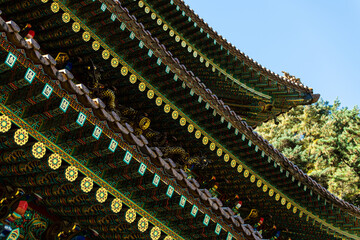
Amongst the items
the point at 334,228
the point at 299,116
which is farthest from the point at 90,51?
the point at 299,116

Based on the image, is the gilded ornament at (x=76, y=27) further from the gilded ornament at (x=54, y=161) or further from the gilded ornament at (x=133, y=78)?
the gilded ornament at (x=54, y=161)

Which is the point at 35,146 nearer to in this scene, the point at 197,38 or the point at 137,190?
the point at 137,190

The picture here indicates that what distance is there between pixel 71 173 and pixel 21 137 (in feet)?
2.54

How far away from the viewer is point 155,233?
5.90 m

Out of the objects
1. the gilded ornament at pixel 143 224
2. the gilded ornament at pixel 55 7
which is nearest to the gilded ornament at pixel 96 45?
the gilded ornament at pixel 55 7

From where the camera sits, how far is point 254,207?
34.9 feet

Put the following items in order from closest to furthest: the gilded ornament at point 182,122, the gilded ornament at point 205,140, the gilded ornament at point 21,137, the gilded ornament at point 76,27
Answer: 1. the gilded ornament at point 21,137
2. the gilded ornament at point 76,27
3. the gilded ornament at point 182,122
4. the gilded ornament at point 205,140

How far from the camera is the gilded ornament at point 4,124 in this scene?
4.42 m

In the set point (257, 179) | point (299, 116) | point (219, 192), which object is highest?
point (299, 116)

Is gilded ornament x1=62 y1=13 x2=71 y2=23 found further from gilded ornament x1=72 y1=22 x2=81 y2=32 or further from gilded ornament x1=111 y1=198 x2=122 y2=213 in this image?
gilded ornament x1=111 y1=198 x2=122 y2=213

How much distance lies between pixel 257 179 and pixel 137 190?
4987 millimetres

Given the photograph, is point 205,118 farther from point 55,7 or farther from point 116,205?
point 116,205

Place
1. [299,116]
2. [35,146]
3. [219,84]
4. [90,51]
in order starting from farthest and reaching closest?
[299,116]
[219,84]
[90,51]
[35,146]

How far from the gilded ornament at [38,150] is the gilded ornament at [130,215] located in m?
1.47
